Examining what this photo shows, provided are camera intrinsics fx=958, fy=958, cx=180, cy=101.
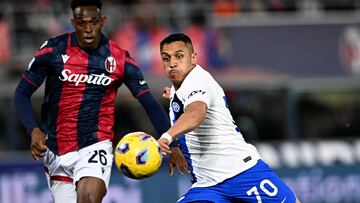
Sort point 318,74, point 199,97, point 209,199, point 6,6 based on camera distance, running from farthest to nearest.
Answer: point 318,74 < point 6,6 < point 209,199 < point 199,97

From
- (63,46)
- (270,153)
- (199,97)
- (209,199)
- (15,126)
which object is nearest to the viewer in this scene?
(199,97)

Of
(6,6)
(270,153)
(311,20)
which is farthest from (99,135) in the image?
(311,20)

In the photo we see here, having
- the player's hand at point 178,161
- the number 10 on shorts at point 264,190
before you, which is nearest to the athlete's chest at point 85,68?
the player's hand at point 178,161

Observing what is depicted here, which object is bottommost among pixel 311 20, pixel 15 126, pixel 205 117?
pixel 15 126

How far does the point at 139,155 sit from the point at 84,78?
2.03m

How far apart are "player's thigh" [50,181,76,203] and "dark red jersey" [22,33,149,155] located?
0.31 m

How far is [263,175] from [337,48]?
15.9 meters

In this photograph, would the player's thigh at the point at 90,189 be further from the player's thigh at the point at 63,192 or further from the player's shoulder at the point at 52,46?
the player's shoulder at the point at 52,46

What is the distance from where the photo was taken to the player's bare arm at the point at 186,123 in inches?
273

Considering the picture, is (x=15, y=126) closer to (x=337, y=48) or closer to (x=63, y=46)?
(x=337, y=48)

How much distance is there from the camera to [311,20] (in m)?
23.2

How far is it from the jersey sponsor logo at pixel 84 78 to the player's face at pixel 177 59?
1.38m

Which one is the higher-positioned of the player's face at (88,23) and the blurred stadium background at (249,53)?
the player's face at (88,23)

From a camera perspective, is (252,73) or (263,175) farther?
(252,73)
